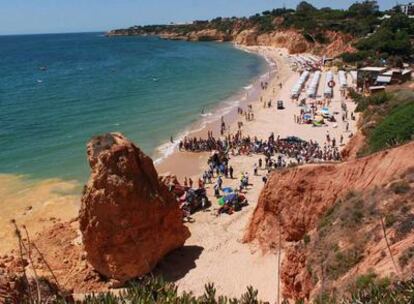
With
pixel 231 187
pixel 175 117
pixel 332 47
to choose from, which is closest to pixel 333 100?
pixel 175 117

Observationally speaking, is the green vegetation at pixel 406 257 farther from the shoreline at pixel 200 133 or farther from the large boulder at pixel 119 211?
the shoreline at pixel 200 133

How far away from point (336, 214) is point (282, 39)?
4450 inches

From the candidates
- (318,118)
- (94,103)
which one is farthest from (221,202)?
(94,103)

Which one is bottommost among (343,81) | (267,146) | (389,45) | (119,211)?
(267,146)

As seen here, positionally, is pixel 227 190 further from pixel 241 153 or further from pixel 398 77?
pixel 398 77

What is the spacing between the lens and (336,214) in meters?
15.0

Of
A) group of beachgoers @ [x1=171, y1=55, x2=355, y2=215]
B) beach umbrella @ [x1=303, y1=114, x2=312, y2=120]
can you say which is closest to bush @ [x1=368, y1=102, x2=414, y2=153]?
group of beachgoers @ [x1=171, y1=55, x2=355, y2=215]

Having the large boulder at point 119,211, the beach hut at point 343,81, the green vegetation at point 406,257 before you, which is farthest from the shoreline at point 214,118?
the green vegetation at point 406,257

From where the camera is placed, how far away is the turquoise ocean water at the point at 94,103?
38.6m

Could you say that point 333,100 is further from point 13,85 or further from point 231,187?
A: point 13,85

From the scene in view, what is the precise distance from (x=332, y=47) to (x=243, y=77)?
27.8 meters

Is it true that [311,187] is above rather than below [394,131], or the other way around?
below

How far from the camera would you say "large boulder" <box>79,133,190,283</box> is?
1819 cm

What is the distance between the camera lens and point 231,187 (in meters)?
29.1
